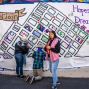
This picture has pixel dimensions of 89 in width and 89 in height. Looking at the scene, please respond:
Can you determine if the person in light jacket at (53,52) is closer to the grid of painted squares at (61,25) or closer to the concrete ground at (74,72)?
the grid of painted squares at (61,25)

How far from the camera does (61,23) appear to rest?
14.0 m

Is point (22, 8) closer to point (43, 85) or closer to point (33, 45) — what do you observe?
point (33, 45)

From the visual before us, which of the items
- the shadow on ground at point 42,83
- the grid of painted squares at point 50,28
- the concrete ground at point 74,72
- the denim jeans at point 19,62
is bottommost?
the shadow on ground at point 42,83

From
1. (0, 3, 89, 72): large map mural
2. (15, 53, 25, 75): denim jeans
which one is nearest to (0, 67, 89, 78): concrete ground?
→ (0, 3, 89, 72): large map mural

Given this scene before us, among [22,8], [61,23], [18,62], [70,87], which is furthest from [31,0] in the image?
[70,87]

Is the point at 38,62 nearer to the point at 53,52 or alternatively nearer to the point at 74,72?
the point at 74,72

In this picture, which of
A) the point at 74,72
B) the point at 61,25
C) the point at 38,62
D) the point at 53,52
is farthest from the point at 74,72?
the point at 53,52

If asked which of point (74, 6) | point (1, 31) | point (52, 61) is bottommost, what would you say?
point (52, 61)

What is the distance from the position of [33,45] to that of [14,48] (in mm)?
698

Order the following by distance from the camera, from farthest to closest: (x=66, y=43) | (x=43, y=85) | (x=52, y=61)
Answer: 1. (x=66, y=43)
2. (x=43, y=85)
3. (x=52, y=61)

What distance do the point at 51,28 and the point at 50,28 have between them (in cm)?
4

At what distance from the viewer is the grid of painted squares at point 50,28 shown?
550 inches

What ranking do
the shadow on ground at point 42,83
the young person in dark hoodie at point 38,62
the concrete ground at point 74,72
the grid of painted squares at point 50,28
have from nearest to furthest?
1. the shadow on ground at point 42,83
2. the young person in dark hoodie at point 38,62
3. the grid of painted squares at point 50,28
4. the concrete ground at point 74,72

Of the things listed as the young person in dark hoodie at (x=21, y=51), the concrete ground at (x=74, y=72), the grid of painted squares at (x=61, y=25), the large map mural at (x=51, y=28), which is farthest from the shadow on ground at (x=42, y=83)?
the grid of painted squares at (x=61, y=25)
